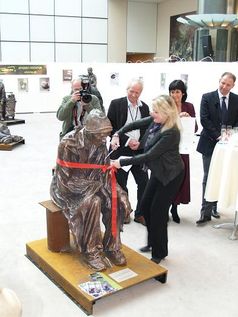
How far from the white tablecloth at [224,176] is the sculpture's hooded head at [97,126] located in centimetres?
146

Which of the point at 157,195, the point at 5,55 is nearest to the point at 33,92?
the point at 5,55

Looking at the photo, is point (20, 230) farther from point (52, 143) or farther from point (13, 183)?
point (52, 143)

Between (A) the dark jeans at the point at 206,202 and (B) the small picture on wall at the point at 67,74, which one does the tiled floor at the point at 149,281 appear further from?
(B) the small picture on wall at the point at 67,74

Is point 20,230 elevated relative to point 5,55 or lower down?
lower down

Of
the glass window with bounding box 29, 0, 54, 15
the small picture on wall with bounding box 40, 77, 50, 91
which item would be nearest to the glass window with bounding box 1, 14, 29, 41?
the glass window with bounding box 29, 0, 54, 15

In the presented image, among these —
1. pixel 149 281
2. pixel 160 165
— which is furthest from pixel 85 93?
pixel 149 281

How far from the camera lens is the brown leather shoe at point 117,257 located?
3037mm

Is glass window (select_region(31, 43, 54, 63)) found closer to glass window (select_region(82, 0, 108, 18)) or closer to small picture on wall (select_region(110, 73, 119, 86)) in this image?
glass window (select_region(82, 0, 108, 18))

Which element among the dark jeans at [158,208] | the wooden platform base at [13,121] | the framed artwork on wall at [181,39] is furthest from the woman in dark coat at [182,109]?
the framed artwork on wall at [181,39]

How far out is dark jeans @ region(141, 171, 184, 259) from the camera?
3.14 meters

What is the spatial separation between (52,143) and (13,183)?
2.87m

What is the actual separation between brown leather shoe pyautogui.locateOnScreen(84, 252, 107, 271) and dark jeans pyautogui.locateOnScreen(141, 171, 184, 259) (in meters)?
0.50

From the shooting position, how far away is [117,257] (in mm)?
3055

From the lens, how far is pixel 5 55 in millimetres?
15133
